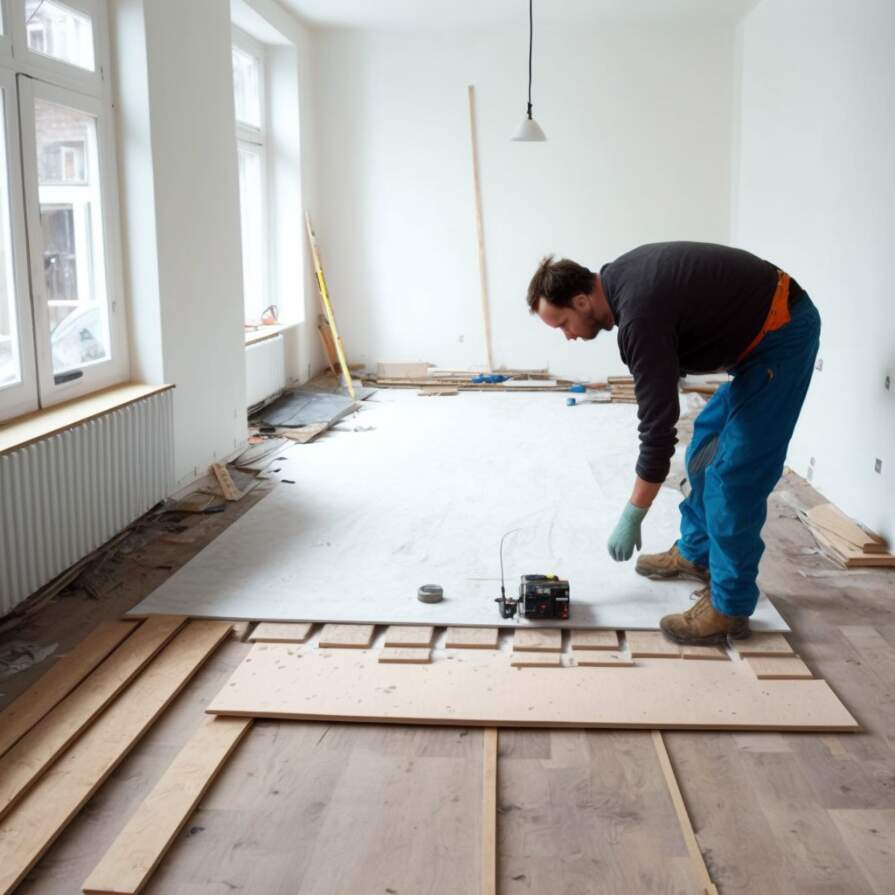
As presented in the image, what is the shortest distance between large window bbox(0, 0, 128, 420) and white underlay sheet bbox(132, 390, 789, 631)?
3.26ft

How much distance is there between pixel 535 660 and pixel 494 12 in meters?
6.51

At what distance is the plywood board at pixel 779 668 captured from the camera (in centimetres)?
296

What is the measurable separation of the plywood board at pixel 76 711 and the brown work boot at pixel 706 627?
5.46 ft

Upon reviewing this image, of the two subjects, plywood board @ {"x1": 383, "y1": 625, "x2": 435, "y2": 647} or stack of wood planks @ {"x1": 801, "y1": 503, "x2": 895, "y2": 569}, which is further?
stack of wood planks @ {"x1": 801, "y1": 503, "x2": 895, "y2": 569}

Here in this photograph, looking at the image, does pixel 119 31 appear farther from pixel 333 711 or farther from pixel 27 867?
pixel 27 867

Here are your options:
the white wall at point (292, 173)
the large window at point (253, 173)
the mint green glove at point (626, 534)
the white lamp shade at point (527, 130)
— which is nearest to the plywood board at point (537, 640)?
the mint green glove at point (626, 534)

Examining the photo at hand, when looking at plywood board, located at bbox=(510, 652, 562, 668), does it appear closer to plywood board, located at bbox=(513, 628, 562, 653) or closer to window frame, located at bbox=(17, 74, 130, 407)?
plywood board, located at bbox=(513, 628, 562, 653)

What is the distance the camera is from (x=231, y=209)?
5.69 meters

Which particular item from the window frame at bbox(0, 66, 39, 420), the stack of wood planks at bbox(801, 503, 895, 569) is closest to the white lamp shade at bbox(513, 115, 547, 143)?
the stack of wood planks at bbox(801, 503, 895, 569)

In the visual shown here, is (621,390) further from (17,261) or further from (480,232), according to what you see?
(17,261)

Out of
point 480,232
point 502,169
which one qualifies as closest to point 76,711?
point 480,232

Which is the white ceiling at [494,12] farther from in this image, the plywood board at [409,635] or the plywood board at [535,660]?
the plywood board at [535,660]

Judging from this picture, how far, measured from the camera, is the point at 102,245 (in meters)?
4.49

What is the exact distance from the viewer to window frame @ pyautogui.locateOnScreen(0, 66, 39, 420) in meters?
3.71
